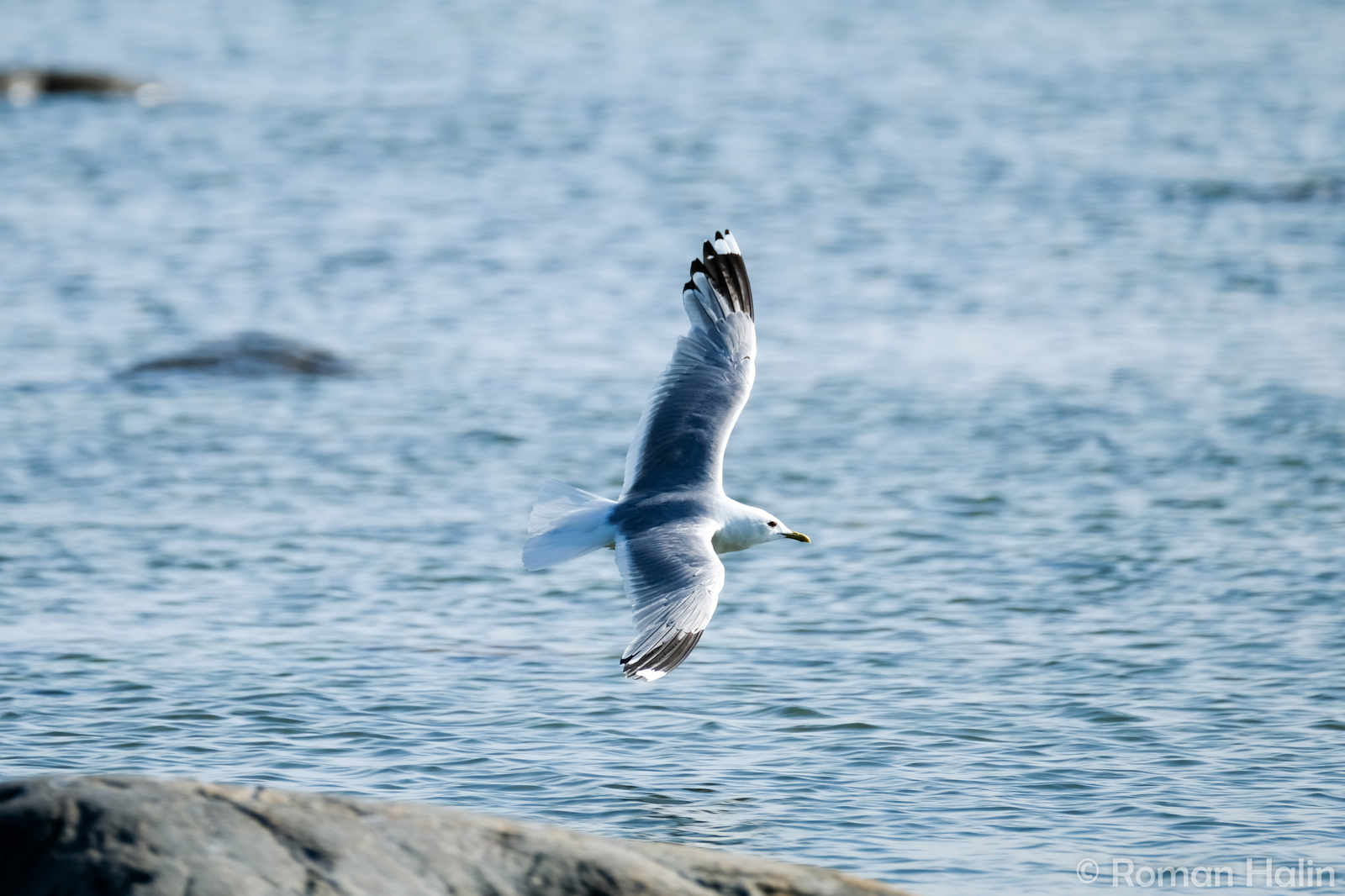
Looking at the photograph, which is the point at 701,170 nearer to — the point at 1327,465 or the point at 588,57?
the point at 588,57

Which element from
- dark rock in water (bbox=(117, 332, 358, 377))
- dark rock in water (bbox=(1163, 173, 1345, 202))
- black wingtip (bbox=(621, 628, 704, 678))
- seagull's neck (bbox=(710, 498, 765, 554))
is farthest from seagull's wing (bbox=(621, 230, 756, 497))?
dark rock in water (bbox=(1163, 173, 1345, 202))

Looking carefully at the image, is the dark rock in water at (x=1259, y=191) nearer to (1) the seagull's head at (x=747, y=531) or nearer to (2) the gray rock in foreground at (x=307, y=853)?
(1) the seagull's head at (x=747, y=531)

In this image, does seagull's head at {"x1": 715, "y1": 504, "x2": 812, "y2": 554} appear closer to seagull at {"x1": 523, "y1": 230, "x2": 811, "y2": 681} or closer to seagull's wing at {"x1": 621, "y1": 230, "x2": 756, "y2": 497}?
seagull at {"x1": 523, "y1": 230, "x2": 811, "y2": 681}

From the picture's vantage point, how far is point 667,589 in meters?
7.19

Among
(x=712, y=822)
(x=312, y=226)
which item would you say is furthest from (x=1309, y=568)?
(x=312, y=226)

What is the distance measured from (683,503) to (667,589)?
33.8 inches

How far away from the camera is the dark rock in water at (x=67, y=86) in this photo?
1224 inches

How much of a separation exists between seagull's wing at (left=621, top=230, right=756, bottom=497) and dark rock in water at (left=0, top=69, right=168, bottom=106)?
2425 centimetres

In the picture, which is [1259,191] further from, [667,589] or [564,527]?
[667,589]

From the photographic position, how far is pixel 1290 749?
8203mm

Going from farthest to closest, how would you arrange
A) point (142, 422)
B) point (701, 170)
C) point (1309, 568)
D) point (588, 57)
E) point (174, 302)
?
point (588, 57), point (701, 170), point (174, 302), point (142, 422), point (1309, 568)

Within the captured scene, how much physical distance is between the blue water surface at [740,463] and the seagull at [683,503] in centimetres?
83

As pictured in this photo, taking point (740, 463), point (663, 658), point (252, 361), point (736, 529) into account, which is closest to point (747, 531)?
point (736, 529)

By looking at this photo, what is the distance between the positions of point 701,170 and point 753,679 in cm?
1716
